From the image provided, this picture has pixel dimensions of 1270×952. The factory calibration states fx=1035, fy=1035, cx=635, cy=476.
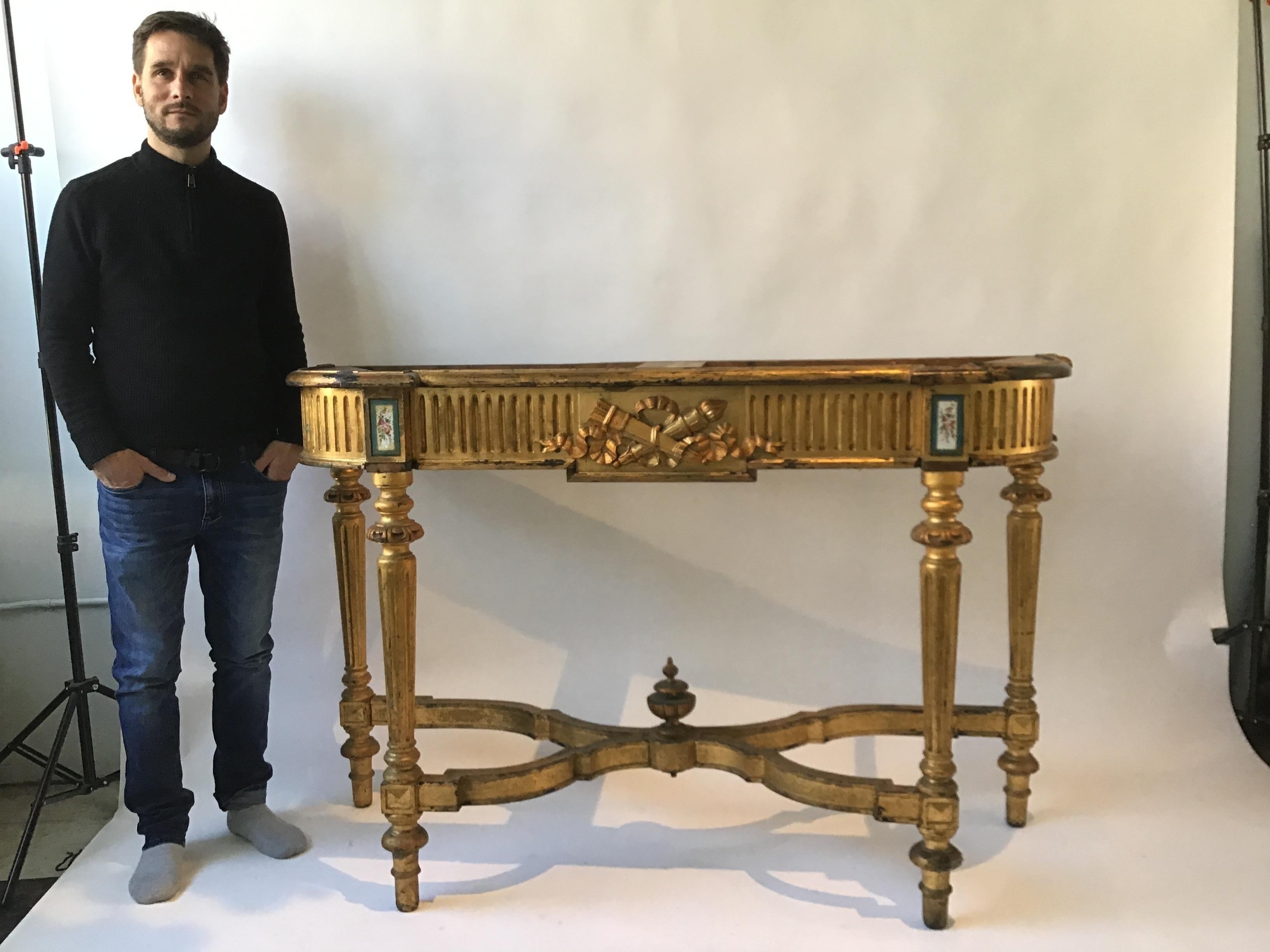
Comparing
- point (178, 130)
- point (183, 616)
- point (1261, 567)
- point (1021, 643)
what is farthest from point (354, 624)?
point (1261, 567)

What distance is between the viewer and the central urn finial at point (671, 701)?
2.04 meters

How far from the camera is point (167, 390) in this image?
1963mm

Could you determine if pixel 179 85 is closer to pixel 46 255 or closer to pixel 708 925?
pixel 46 255

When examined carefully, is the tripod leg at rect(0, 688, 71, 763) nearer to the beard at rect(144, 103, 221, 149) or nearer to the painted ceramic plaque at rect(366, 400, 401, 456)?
the painted ceramic plaque at rect(366, 400, 401, 456)

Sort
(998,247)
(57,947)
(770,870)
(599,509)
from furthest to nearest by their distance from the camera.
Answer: (599,509) → (998,247) → (770,870) → (57,947)

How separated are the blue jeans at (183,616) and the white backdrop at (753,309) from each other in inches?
7.0

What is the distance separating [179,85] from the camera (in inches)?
76.4

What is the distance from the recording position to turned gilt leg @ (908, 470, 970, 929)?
1737mm

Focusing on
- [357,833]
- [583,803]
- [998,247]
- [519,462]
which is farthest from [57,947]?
[998,247]

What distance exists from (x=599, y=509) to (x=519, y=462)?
0.76 meters

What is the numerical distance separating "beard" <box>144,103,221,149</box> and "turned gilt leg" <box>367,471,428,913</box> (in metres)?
0.78

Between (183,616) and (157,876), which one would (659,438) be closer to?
(183,616)

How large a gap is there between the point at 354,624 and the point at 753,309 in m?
1.15

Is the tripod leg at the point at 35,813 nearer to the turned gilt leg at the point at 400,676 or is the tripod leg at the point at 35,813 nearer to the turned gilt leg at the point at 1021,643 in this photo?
the turned gilt leg at the point at 400,676
